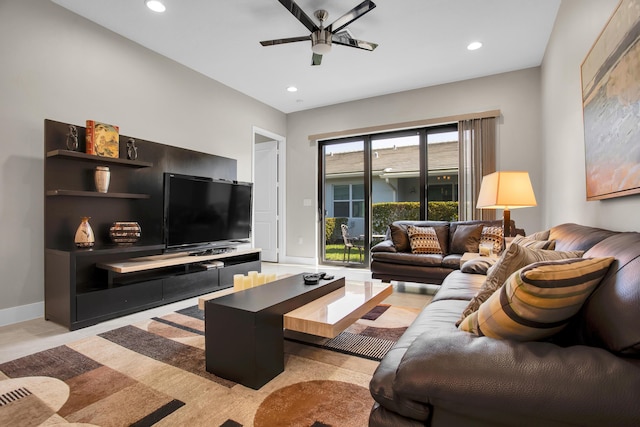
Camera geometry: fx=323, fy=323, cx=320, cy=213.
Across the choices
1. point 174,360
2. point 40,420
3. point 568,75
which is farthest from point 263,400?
point 568,75

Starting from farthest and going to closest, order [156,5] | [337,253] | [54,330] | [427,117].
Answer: [337,253] → [427,117] → [156,5] → [54,330]

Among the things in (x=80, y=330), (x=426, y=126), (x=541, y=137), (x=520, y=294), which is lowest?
(x=80, y=330)

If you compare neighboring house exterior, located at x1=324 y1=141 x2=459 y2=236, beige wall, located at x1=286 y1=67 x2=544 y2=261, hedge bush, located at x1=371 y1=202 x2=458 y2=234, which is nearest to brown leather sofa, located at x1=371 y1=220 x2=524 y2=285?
hedge bush, located at x1=371 y1=202 x2=458 y2=234

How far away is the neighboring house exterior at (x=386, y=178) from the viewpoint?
4875mm

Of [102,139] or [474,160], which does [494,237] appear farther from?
[102,139]

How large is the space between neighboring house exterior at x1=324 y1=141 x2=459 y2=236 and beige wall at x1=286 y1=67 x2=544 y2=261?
0.41 m

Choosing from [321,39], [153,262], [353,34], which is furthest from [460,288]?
[353,34]

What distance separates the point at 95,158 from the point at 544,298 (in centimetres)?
346

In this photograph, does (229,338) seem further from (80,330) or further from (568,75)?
(568,75)

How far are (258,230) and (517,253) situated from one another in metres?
5.43

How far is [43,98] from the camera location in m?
2.88

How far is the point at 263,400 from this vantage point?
153cm

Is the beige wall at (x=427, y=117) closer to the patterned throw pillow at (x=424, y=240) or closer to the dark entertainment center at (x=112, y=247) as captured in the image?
the patterned throw pillow at (x=424, y=240)

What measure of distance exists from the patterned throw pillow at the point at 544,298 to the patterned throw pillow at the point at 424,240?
9.82ft
